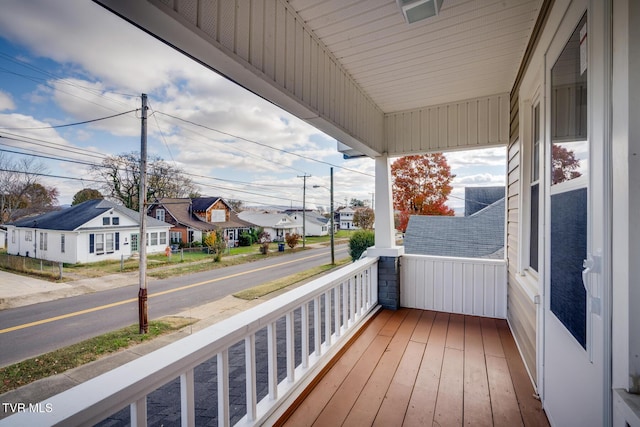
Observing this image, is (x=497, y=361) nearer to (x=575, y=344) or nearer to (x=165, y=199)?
(x=575, y=344)

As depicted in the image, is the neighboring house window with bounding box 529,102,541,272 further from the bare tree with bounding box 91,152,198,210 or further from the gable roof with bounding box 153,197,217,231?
the bare tree with bounding box 91,152,198,210

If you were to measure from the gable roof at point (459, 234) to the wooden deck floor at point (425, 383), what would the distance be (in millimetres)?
1815

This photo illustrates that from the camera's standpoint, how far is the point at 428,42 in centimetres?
217

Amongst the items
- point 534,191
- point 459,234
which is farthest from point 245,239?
point 459,234

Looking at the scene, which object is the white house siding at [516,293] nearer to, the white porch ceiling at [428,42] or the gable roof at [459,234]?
the white porch ceiling at [428,42]

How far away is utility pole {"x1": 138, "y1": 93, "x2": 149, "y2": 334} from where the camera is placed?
1.16m

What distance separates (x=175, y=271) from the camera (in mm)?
1361

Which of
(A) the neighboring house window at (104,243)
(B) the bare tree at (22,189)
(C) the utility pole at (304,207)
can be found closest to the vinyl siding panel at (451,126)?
(C) the utility pole at (304,207)

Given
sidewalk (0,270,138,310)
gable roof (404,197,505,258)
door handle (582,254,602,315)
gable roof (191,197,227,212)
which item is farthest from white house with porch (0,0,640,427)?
gable roof (404,197,505,258)

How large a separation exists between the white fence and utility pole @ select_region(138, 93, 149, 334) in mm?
3110

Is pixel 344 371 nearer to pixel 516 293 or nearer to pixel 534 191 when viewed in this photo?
pixel 516 293

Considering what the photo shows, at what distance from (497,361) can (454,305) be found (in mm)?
1153

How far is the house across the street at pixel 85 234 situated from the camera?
98 cm

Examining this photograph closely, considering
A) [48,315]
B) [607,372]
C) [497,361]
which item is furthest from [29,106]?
[497,361]
